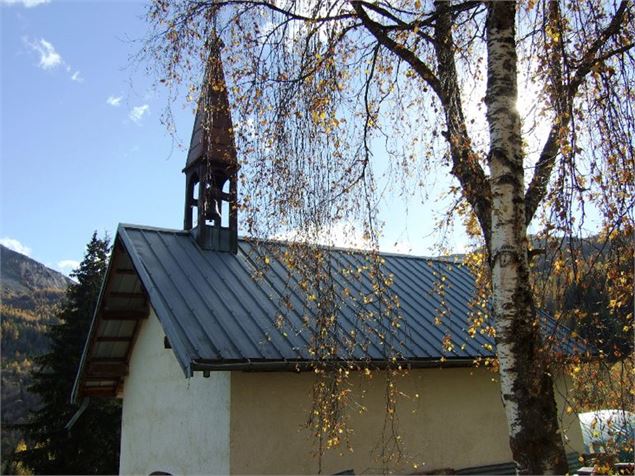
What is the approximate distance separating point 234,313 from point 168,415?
2.52m

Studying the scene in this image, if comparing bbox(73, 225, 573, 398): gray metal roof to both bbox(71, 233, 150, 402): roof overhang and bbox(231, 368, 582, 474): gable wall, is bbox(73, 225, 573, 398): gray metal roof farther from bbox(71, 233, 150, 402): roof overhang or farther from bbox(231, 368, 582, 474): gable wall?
bbox(231, 368, 582, 474): gable wall

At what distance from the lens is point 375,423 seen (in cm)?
900

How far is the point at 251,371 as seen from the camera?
7.92 metres

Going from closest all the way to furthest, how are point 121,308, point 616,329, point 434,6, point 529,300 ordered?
point 529,300 → point 616,329 → point 434,6 → point 121,308

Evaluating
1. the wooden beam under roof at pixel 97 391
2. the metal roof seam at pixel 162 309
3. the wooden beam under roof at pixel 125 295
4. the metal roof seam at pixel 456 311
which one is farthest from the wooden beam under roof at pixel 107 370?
the metal roof seam at pixel 456 311

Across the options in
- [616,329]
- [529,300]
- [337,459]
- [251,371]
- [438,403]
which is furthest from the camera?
[438,403]

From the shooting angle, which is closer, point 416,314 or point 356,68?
point 356,68

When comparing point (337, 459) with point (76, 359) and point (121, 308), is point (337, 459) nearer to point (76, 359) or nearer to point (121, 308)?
point (121, 308)

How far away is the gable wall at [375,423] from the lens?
8000mm

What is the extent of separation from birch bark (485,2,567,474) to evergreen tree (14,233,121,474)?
61.6ft

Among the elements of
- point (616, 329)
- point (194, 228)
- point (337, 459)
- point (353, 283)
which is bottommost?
point (337, 459)

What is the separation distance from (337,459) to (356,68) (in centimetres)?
580

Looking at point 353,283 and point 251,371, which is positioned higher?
point 353,283

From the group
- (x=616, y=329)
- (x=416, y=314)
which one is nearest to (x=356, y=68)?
(x=616, y=329)
